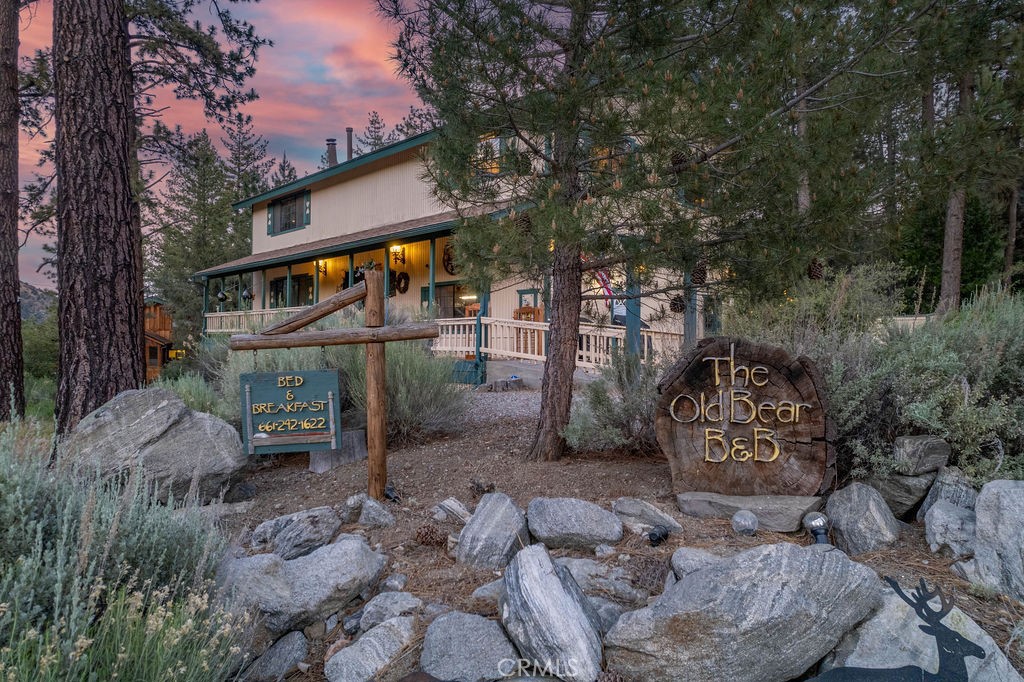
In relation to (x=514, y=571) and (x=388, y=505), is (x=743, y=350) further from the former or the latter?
(x=388, y=505)

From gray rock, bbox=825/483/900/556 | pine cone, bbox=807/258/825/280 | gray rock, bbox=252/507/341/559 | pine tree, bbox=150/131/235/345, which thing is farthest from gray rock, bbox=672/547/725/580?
pine tree, bbox=150/131/235/345

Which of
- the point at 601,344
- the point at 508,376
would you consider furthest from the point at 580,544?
the point at 508,376

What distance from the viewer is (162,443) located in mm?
4535

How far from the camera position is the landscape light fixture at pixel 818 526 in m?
3.16

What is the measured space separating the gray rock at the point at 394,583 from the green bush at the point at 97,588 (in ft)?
2.56

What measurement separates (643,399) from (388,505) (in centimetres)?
217

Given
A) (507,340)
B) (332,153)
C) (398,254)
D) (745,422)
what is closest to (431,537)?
(745,422)

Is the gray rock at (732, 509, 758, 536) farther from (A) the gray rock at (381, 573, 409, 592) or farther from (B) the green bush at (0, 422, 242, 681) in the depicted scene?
(B) the green bush at (0, 422, 242, 681)

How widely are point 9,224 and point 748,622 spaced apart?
10.0 m

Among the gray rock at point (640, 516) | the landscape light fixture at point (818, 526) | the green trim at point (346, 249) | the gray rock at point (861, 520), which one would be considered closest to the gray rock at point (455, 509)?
the gray rock at point (640, 516)

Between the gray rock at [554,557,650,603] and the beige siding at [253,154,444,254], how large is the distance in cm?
1366

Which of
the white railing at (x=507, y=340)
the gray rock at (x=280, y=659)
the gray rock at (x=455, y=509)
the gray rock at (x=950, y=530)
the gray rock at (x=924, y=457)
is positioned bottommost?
the gray rock at (x=280, y=659)

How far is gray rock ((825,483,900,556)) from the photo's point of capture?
3148 mm

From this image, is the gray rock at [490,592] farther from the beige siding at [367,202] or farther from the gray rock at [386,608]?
the beige siding at [367,202]
